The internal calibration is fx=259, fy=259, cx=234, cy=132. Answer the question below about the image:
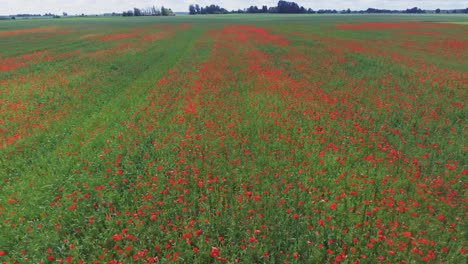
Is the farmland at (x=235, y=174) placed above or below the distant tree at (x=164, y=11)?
below

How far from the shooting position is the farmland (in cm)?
439

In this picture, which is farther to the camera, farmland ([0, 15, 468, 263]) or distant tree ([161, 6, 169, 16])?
distant tree ([161, 6, 169, 16])

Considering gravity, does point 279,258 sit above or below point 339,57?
below

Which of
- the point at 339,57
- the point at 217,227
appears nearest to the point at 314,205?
the point at 217,227

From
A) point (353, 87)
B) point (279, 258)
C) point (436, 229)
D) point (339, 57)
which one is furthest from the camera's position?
point (339, 57)

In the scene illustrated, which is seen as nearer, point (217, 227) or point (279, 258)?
point (279, 258)

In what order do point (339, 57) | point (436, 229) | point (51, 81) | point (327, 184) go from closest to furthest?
point (436, 229) < point (327, 184) < point (51, 81) < point (339, 57)

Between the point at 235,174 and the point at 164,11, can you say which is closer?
the point at 235,174

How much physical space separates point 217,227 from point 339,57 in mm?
21428

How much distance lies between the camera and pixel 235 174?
20.7 ft

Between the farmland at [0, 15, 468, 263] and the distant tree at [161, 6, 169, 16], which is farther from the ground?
the distant tree at [161, 6, 169, 16]

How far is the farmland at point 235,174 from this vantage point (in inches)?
173

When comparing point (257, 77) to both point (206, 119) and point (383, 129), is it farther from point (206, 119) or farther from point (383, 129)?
point (383, 129)

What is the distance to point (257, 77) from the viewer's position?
15773 millimetres
